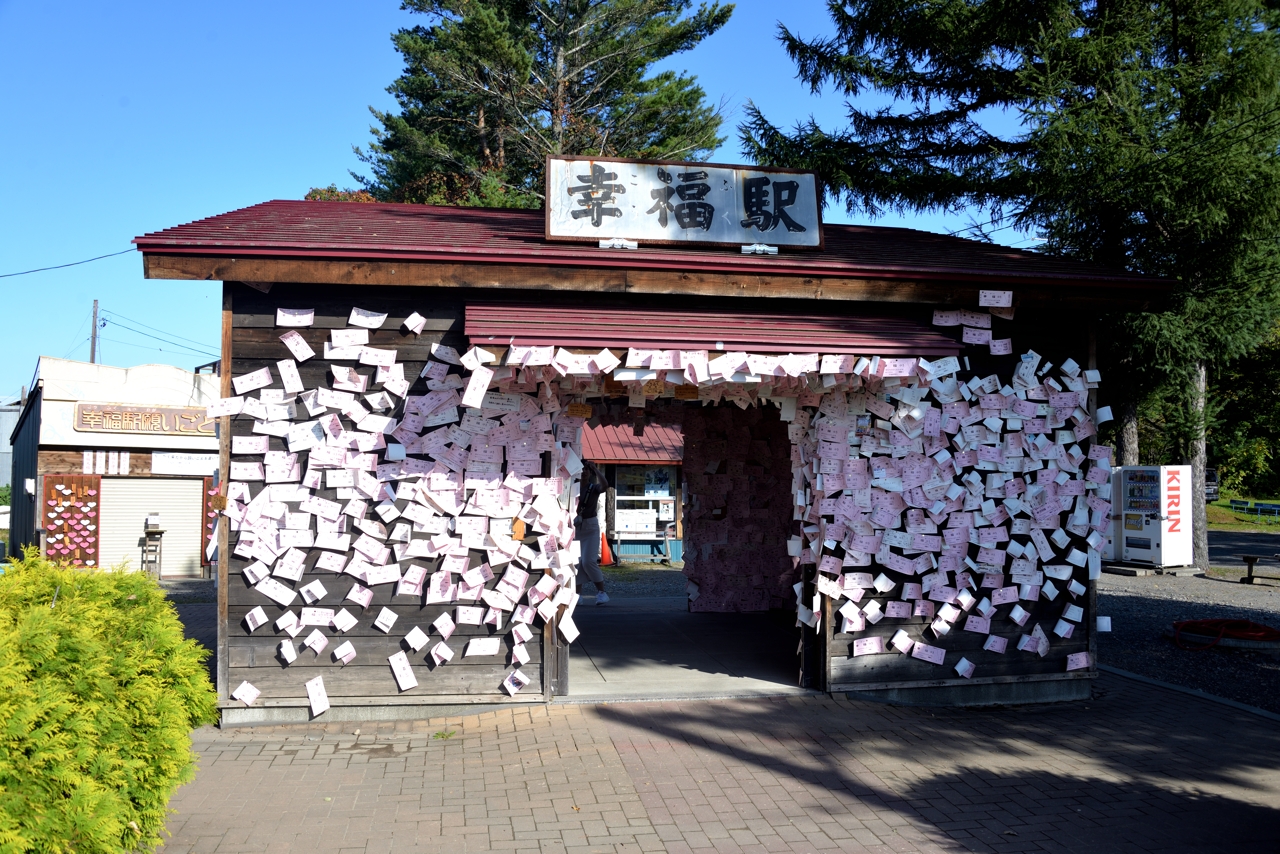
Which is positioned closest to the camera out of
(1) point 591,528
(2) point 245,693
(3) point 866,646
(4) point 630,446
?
(2) point 245,693

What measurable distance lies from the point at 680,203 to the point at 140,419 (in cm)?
1602

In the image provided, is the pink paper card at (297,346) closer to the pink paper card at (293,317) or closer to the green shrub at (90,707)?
the pink paper card at (293,317)

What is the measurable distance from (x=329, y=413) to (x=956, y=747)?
5.09m

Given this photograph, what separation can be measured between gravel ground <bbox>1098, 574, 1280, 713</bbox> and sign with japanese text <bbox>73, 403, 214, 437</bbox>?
1671 centimetres

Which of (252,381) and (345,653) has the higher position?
(252,381)

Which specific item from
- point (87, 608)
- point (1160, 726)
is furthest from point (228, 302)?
point (1160, 726)

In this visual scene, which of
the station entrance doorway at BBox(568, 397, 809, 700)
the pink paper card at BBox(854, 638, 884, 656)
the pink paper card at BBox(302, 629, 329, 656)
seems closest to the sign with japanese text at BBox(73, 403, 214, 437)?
the station entrance doorway at BBox(568, 397, 809, 700)

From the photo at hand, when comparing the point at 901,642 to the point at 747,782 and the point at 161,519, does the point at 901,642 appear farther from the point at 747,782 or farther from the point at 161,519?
the point at 161,519

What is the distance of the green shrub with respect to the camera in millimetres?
3256

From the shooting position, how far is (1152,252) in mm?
14258

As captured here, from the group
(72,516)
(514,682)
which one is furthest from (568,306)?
(72,516)

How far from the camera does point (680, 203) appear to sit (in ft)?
24.6

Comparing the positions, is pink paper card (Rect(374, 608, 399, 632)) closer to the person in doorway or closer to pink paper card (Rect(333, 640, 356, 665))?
pink paper card (Rect(333, 640, 356, 665))

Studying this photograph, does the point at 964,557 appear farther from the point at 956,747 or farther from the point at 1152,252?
the point at 1152,252
